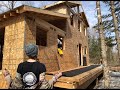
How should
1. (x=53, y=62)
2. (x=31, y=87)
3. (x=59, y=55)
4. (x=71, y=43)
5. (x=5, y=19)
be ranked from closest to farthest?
(x=31, y=87) < (x=5, y=19) < (x=53, y=62) < (x=59, y=55) < (x=71, y=43)

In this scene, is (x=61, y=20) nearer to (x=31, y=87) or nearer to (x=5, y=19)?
(x=5, y=19)

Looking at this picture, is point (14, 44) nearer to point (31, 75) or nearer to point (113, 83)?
point (31, 75)

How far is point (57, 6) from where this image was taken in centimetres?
1409

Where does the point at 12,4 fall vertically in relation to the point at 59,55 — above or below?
above

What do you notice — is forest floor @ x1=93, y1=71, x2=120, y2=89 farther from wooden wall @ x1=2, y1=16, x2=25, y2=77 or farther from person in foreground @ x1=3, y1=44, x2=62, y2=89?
person in foreground @ x1=3, y1=44, x2=62, y2=89

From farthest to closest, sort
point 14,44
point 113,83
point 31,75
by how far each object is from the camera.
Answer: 1. point 113,83
2. point 14,44
3. point 31,75

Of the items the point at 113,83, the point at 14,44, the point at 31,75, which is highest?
the point at 14,44

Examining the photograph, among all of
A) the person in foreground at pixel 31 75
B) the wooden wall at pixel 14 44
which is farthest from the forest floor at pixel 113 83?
the person in foreground at pixel 31 75

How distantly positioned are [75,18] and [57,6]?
2829mm

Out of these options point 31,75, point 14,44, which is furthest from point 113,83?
point 31,75

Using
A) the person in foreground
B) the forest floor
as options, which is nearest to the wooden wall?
the person in foreground

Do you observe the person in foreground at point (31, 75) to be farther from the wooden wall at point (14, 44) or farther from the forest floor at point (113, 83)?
the forest floor at point (113, 83)

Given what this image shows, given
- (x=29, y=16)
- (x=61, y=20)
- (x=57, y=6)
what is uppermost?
(x=57, y=6)

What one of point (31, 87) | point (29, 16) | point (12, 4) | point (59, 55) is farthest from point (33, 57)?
point (12, 4)
